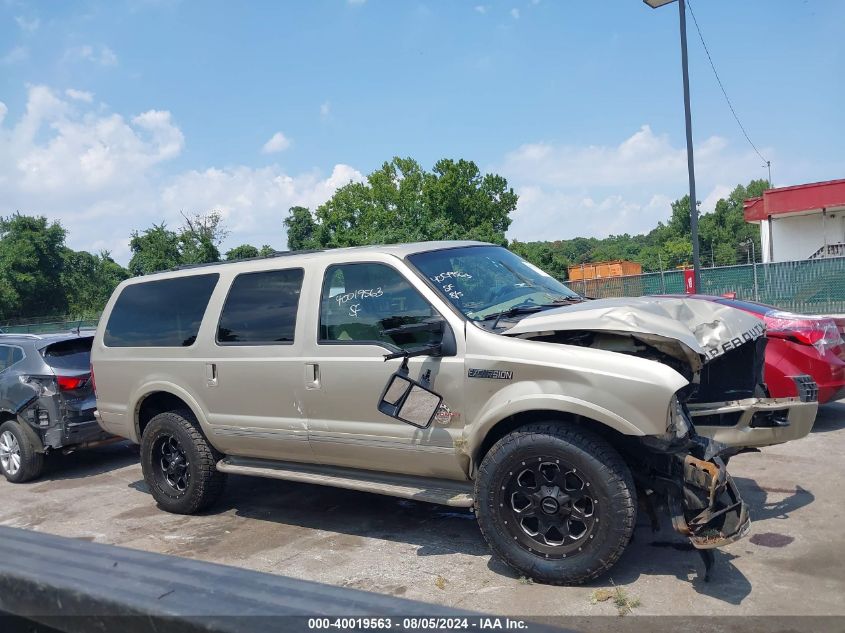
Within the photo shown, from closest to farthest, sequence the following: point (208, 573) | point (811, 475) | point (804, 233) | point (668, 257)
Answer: point (208, 573), point (811, 475), point (804, 233), point (668, 257)

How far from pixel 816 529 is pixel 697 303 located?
166 cm

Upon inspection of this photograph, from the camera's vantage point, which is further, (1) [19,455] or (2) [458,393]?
(1) [19,455]

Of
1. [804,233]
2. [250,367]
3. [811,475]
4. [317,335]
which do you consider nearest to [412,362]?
[317,335]

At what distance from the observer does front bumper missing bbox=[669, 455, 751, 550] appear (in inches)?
144

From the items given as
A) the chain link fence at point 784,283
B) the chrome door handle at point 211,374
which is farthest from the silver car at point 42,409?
the chain link fence at point 784,283

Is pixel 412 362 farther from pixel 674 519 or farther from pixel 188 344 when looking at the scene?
pixel 188 344

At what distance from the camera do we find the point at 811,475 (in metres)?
5.79

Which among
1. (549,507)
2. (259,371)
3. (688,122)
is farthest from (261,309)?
(688,122)

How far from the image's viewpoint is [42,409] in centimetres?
758

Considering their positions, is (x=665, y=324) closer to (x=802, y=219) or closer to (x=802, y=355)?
(x=802, y=355)

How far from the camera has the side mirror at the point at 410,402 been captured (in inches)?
173

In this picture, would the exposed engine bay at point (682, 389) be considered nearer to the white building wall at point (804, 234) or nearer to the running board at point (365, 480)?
the running board at point (365, 480)

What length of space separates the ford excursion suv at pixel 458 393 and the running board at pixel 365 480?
0.06ft

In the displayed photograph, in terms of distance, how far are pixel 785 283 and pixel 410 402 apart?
665 inches
